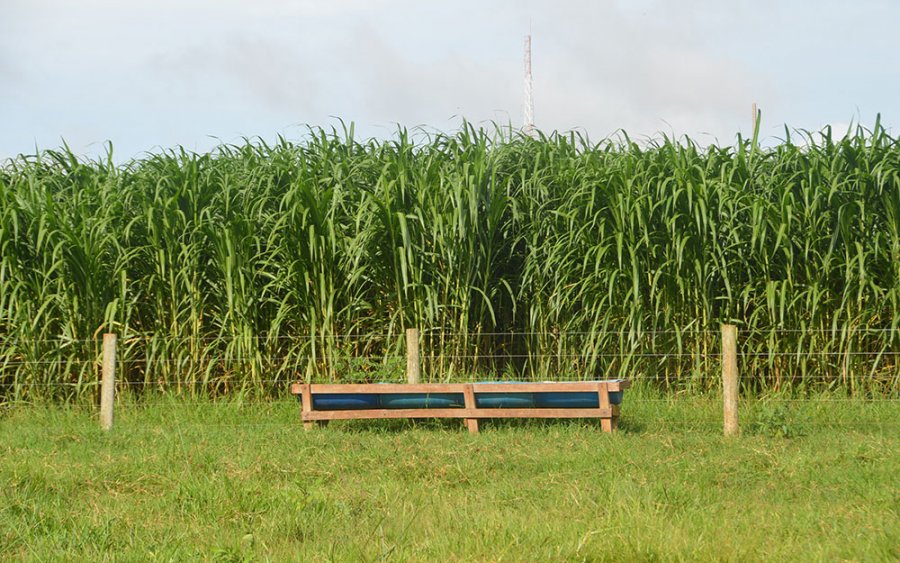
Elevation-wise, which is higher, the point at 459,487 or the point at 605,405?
the point at 605,405

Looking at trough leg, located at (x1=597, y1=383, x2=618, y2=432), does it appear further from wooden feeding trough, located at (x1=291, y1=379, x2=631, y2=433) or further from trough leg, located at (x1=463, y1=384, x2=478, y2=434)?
trough leg, located at (x1=463, y1=384, x2=478, y2=434)

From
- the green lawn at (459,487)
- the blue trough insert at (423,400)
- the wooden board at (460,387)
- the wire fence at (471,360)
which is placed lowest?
the green lawn at (459,487)

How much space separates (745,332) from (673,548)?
395cm

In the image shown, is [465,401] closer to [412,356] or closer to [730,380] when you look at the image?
[412,356]

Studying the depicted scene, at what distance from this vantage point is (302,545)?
3.60 metres

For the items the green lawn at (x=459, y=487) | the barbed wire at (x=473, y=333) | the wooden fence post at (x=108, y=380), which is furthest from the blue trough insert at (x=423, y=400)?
the wooden fence post at (x=108, y=380)

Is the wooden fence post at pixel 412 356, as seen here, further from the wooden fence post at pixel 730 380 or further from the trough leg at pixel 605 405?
Answer: the wooden fence post at pixel 730 380

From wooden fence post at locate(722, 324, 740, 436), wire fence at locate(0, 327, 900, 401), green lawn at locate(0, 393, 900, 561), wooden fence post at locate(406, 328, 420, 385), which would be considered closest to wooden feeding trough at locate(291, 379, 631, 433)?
green lawn at locate(0, 393, 900, 561)

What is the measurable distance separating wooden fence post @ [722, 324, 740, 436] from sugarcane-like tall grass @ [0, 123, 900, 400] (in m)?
0.64

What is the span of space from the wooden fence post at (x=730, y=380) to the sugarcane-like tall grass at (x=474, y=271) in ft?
2.09

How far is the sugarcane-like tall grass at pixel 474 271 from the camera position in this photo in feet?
22.4

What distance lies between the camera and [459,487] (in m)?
4.63

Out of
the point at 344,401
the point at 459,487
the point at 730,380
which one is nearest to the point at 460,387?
the point at 344,401

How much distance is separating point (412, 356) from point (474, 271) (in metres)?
0.92
